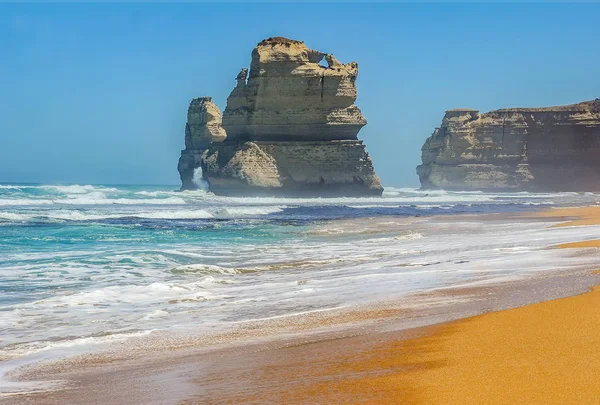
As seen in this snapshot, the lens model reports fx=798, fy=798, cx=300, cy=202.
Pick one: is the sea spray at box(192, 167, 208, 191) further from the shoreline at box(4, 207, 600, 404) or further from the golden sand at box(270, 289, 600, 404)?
the golden sand at box(270, 289, 600, 404)

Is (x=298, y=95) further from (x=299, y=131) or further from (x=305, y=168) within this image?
(x=305, y=168)

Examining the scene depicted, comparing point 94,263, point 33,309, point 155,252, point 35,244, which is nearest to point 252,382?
point 33,309

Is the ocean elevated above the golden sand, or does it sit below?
below

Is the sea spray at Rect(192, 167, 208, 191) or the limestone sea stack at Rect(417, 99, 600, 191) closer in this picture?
the sea spray at Rect(192, 167, 208, 191)

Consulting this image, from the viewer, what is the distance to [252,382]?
5.65m

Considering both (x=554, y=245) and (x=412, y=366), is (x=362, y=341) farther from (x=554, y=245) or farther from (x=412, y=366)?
(x=554, y=245)

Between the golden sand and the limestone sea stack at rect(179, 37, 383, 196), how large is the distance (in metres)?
54.0

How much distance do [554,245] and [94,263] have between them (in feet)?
29.5

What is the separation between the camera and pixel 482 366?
5.36m

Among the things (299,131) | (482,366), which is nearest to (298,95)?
(299,131)

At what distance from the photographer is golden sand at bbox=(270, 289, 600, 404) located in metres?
4.68

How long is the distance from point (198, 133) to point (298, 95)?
25.6m

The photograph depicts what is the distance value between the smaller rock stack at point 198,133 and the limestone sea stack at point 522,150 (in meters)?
32.9

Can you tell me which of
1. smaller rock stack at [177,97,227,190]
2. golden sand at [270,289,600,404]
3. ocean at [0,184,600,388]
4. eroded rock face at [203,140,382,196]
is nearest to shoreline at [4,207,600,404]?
golden sand at [270,289,600,404]
